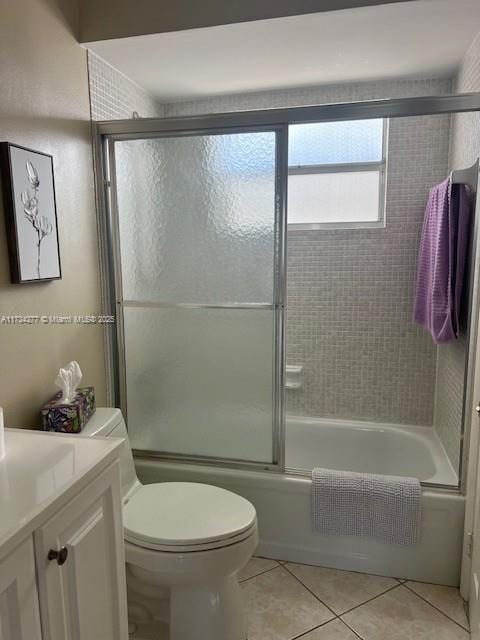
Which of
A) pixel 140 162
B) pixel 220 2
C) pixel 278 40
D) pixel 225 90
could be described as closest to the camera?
pixel 220 2

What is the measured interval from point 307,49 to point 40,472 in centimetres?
203

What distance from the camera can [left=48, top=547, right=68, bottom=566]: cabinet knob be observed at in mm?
967

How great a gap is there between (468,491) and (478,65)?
182 centimetres

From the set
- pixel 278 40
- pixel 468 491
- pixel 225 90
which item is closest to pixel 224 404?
pixel 468 491

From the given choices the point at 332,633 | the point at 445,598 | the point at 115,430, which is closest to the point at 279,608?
the point at 332,633

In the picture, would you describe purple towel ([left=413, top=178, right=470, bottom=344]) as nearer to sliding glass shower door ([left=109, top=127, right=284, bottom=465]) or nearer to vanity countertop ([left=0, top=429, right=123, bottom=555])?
sliding glass shower door ([left=109, top=127, right=284, bottom=465])

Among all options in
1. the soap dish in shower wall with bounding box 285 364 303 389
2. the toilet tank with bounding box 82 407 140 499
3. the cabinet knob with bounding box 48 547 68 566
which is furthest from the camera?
the soap dish in shower wall with bounding box 285 364 303 389

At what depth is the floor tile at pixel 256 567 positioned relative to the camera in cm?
205

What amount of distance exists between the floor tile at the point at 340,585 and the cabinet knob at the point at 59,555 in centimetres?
130

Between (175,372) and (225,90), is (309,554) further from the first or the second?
(225,90)

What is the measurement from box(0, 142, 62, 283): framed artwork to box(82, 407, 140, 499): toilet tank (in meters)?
0.58

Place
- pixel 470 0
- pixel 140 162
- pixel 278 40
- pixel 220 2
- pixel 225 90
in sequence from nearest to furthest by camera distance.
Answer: pixel 470 0
pixel 220 2
pixel 278 40
pixel 140 162
pixel 225 90

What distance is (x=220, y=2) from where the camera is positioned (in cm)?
181

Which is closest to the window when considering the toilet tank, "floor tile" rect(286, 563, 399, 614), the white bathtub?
the white bathtub
